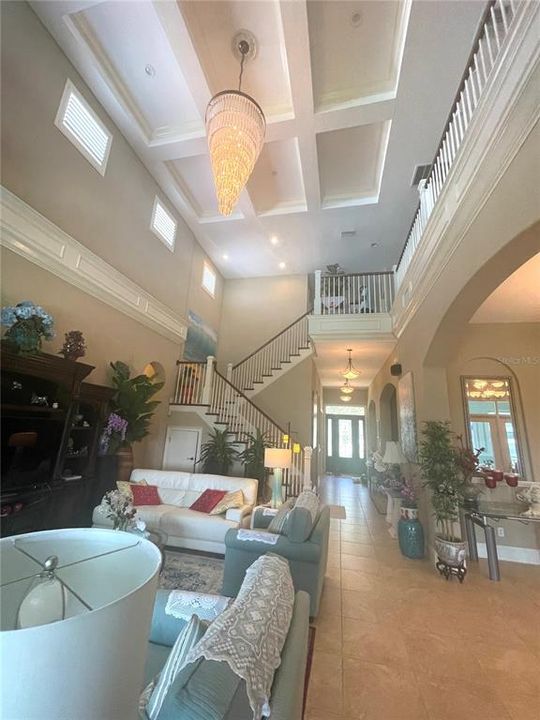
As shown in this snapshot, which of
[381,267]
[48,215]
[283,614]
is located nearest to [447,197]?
[283,614]

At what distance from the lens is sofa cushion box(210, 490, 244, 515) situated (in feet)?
12.8

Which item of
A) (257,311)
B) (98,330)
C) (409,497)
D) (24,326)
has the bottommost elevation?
(409,497)

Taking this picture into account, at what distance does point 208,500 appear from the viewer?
160 inches

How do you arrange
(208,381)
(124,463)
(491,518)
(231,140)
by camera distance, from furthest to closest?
(208,381) → (124,463) → (491,518) → (231,140)

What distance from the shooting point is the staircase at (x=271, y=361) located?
7555 millimetres

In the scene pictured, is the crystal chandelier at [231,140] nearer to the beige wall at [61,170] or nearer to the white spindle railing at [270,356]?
the beige wall at [61,170]

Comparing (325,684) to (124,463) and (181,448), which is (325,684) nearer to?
(124,463)

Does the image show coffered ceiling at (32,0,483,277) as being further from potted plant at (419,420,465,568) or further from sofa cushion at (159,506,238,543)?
sofa cushion at (159,506,238,543)

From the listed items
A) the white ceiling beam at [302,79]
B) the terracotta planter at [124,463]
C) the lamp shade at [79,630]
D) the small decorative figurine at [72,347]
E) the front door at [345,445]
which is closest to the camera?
the lamp shade at [79,630]

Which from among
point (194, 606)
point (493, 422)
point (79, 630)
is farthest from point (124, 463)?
point (493, 422)

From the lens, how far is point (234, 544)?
264 cm

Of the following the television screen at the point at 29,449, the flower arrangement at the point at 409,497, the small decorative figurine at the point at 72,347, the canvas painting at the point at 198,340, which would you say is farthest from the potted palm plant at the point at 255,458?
the small decorative figurine at the point at 72,347

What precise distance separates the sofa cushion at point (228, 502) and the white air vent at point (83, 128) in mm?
5133

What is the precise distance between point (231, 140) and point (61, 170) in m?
2.37
